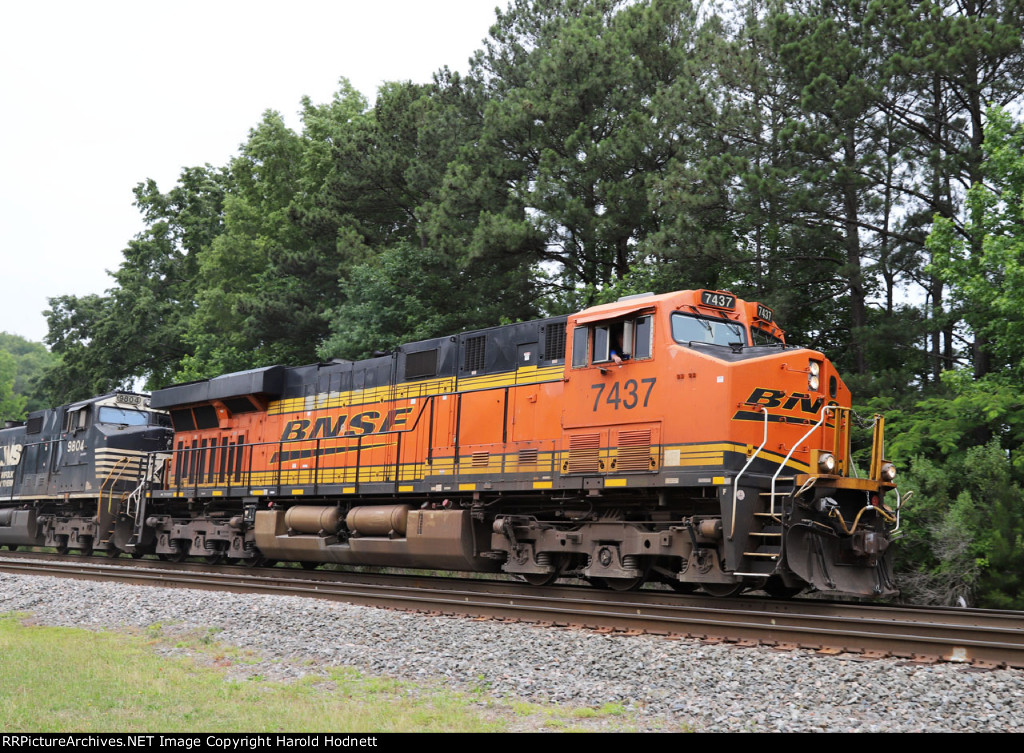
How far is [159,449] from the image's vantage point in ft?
68.0

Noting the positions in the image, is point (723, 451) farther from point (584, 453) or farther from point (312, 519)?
point (312, 519)

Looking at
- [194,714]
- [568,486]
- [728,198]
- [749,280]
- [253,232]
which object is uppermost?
[253,232]

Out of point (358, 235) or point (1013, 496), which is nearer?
point (1013, 496)

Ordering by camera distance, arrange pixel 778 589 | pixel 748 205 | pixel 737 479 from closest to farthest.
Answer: pixel 737 479
pixel 778 589
pixel 748 205

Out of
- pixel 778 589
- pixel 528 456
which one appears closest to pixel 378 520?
pixel 528 456

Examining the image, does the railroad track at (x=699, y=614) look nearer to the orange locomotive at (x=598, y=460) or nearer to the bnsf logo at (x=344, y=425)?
the orange locomotive at (x=598, y=460)

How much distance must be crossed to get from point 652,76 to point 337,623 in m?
19.5

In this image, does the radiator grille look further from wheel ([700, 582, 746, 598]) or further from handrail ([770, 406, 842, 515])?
handrail ([770, 406, 842, 515])

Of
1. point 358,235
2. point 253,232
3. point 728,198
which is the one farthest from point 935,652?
point 253,232

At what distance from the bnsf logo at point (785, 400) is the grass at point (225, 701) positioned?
202 inches

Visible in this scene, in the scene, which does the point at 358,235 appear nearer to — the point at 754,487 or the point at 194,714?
the point at 754,487

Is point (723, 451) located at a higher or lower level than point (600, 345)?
lower

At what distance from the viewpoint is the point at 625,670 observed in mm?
7129

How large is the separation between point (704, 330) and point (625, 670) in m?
5.17
